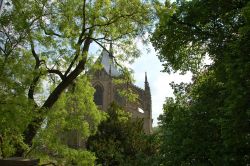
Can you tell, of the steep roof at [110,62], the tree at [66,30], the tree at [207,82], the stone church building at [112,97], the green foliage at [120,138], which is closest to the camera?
the tree at [207,82]

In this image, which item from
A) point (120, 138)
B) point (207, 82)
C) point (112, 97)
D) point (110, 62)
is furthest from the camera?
point (112, 97)

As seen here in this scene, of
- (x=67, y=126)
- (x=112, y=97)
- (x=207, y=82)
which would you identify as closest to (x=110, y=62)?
(x=67, y=126)

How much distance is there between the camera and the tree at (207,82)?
32.8ft

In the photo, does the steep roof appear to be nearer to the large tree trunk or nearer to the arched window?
the large tree trunk

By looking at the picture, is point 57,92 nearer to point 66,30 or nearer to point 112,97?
point 66,30

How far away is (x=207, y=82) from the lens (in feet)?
44.9

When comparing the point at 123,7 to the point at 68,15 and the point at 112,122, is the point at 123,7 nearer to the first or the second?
the point at 68,15

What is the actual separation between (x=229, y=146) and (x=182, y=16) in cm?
571

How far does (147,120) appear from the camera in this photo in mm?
54750

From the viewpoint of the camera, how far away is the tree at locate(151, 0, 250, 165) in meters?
9.99

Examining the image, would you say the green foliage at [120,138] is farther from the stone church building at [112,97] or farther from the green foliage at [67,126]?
the stone church building at [112,97]

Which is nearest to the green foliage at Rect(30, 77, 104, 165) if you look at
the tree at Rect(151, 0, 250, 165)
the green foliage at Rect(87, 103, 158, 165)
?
the tree at Rect(151, 0, 250, 165)

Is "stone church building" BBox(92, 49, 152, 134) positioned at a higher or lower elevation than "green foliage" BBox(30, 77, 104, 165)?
higher

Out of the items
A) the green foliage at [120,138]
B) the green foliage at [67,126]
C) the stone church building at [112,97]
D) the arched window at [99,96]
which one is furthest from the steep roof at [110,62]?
the green foliage at [120,138]
